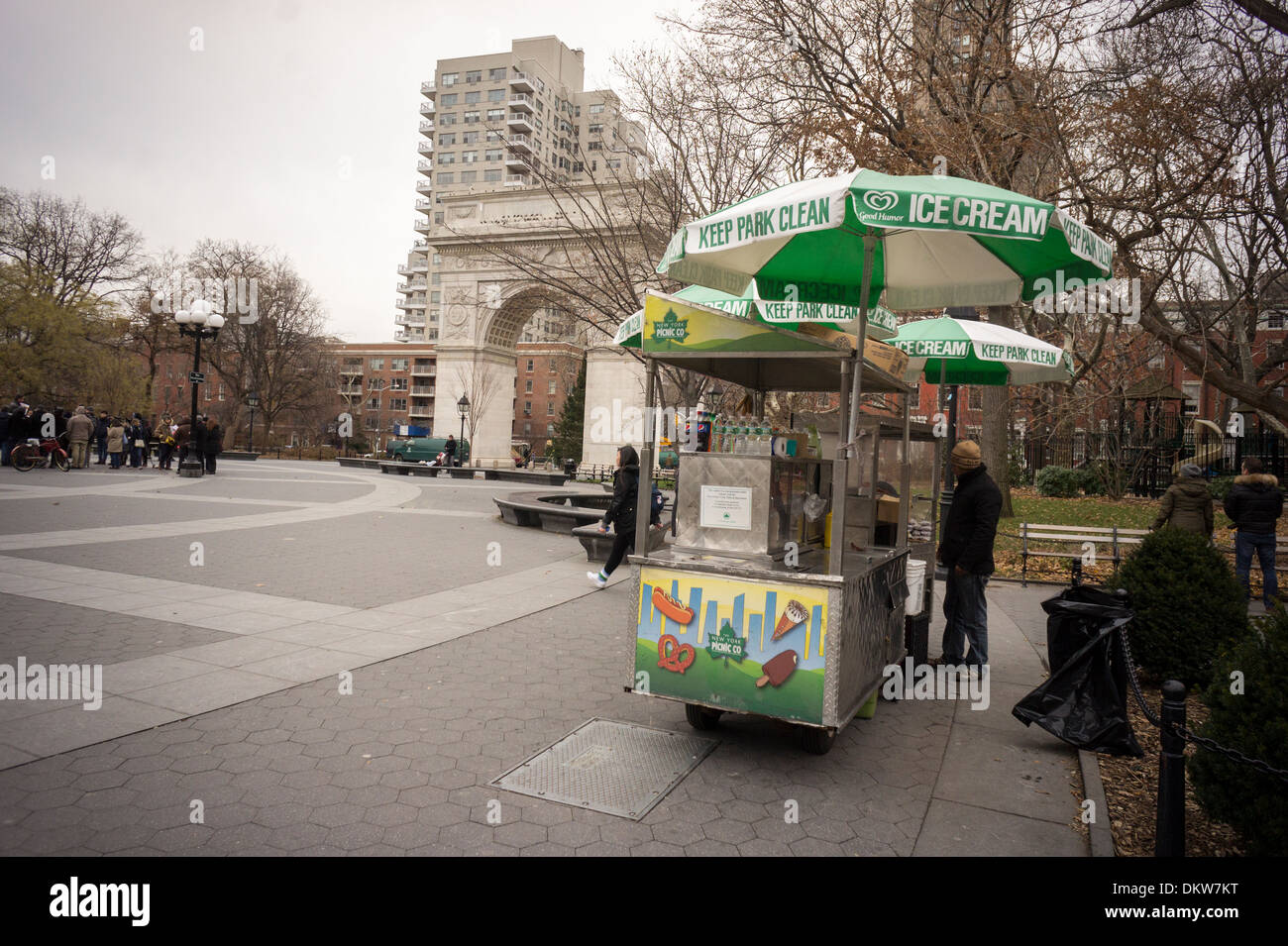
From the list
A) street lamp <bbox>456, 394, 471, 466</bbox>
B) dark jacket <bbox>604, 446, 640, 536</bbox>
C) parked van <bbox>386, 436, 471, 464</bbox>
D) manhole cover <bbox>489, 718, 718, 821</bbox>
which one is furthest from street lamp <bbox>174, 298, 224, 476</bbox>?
manhole cover <bbox>489, 718, 718, 821</bbox>

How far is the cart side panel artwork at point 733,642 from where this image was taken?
430 centimetres

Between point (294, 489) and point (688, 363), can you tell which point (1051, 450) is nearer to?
point (294, 489)

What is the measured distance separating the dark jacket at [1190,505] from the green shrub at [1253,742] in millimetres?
7295

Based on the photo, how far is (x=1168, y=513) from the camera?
31.8 feet

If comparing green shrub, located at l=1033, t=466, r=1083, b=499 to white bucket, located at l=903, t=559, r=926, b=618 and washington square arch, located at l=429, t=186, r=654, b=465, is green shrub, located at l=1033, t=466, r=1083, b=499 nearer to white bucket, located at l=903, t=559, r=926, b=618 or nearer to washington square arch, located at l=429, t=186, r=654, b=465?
washington square arch, located at l=429, t=186, r=654, b=465

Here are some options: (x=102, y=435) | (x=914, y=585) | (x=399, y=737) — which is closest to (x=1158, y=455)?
(x=914, y=585)

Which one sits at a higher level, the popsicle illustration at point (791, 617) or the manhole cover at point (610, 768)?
the popsicle illustration at point (791, 617)

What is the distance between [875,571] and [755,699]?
1294 millimetres

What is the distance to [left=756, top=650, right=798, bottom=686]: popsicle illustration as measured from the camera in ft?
14.2

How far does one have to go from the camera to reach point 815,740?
184 inches

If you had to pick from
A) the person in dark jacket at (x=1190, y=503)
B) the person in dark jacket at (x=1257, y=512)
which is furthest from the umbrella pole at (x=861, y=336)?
the person in dark jacket at (x=1257, y=512)

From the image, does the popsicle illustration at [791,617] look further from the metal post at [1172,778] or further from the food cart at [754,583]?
the metal post at [1172,778]
